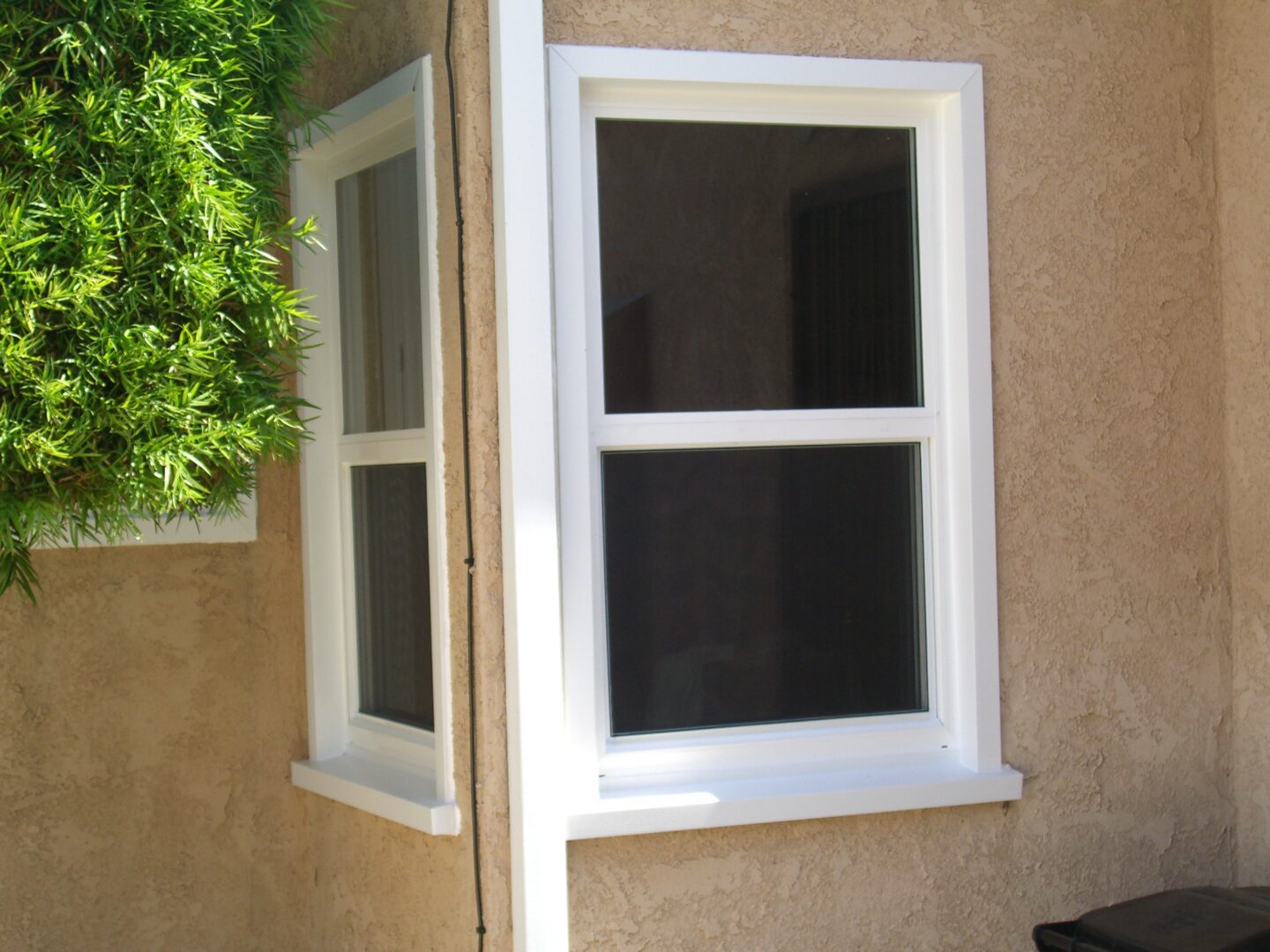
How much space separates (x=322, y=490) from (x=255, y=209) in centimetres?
140

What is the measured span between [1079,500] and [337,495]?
245 centimetres

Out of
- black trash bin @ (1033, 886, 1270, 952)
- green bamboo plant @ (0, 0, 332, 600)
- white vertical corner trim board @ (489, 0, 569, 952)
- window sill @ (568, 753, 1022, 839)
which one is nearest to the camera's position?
green bamboo plant @ (0, 0, 332, 600)

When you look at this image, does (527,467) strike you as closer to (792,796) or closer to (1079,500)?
(792,796)

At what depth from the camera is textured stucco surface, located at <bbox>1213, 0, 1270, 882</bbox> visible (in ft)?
13.4

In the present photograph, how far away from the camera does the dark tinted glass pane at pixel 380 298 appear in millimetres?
4156

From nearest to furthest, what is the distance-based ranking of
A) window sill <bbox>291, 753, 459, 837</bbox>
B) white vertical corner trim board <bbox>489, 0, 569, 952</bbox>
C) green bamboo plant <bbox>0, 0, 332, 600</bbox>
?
green bamboo plant <bbox>0, 0, 332, 600</bbox> → white vertical corner trim board <bbox>489, 0, 569, 952</bbox> → window sill <bbox>291, 753, 459, 837</bbox>

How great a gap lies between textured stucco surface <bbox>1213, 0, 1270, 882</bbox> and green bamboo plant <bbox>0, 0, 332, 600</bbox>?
2.97 meters

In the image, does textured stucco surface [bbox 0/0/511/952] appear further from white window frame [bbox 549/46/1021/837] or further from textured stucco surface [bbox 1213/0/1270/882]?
textured stucco surface [bbox 1213/0/1270/882]

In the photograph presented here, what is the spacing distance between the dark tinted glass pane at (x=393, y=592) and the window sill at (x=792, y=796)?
30.5 inches

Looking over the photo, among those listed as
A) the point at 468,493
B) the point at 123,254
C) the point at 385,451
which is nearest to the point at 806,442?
the point at 468,493

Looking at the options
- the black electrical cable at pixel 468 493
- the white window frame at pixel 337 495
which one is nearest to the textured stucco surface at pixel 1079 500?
the black electrical cable at pixel 468 493

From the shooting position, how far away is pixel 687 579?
3.84 m

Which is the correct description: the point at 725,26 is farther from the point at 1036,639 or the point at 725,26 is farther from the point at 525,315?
the point at 1036,639

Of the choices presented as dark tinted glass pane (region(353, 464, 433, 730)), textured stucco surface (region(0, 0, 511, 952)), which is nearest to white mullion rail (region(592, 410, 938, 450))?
dark tinted glass pane (region(353, 464, 433, 730))
